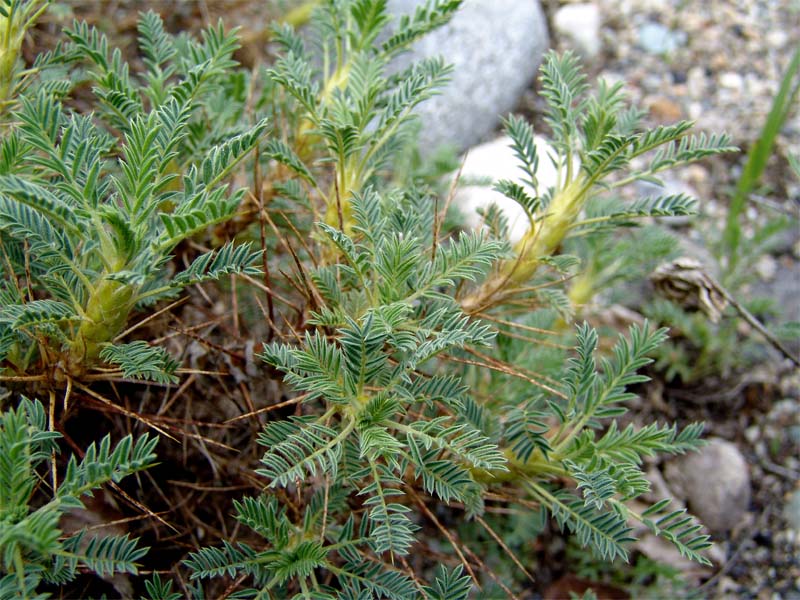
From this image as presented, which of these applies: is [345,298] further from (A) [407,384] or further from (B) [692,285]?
(B) [692,285]

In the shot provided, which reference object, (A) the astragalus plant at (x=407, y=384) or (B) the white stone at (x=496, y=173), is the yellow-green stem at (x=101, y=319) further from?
(B) the white stone at (x=496, y=173)

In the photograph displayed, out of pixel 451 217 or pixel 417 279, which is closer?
pixel 417 279

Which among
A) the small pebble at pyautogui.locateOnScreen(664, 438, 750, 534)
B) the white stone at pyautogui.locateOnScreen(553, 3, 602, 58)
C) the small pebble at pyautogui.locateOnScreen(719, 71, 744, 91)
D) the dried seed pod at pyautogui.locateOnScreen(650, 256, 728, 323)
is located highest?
the white stone at pyautogui.locateOnScreen(553, 3, 602, 58)

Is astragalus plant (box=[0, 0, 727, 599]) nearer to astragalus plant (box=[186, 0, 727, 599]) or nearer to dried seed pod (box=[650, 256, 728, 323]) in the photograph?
astragalus plant (box=[186, 0, 727, 599])

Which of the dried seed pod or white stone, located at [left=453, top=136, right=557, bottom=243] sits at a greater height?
the dried seed pod

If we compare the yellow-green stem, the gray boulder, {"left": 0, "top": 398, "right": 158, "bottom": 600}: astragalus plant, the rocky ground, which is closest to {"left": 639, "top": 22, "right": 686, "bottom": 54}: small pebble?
the rocky ground

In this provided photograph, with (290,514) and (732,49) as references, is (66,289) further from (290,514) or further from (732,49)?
(732,49)

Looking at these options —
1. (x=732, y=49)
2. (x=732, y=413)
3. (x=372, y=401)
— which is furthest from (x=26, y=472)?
(x=732, y=49)
